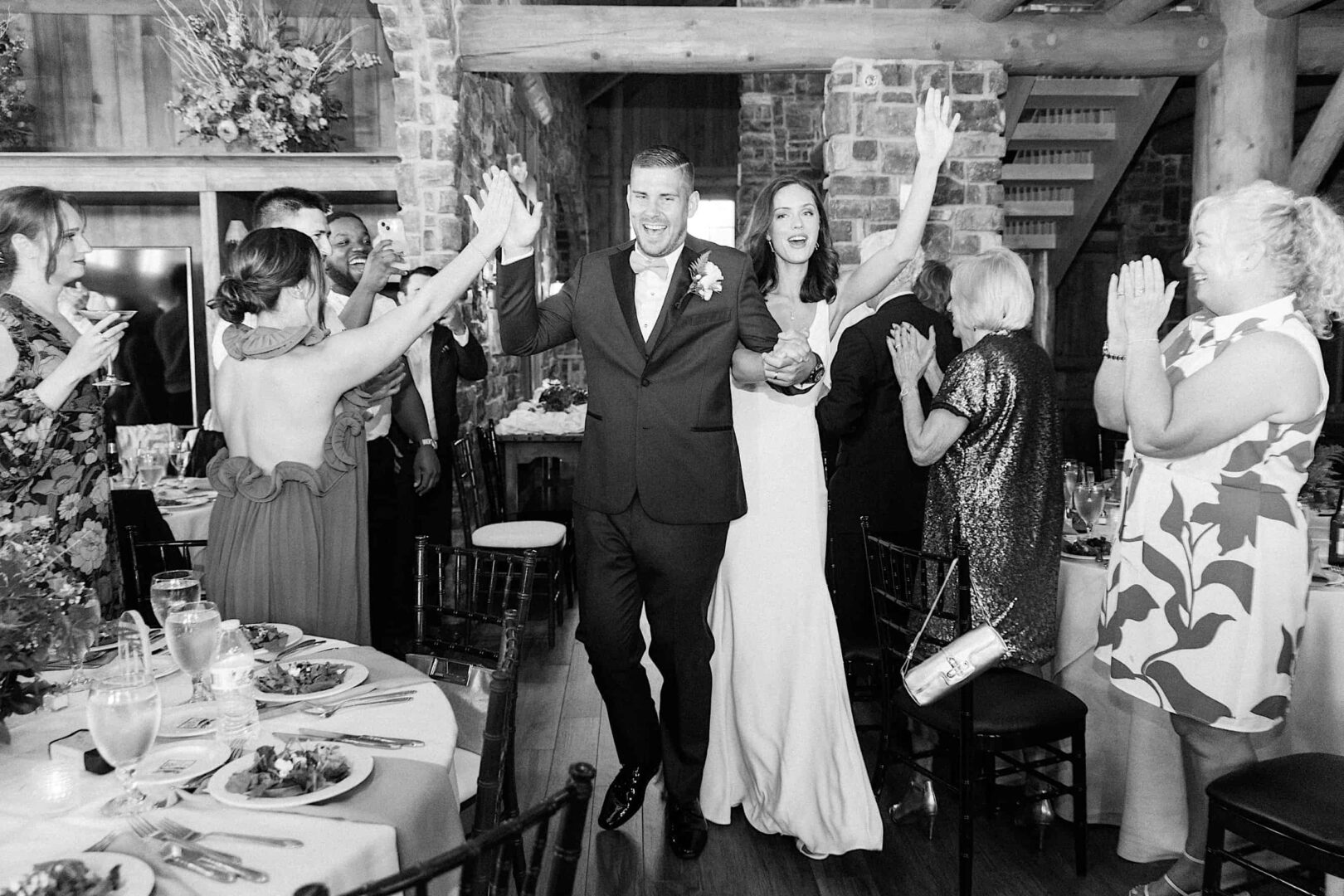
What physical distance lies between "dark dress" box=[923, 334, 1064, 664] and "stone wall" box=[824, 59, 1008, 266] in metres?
2.54

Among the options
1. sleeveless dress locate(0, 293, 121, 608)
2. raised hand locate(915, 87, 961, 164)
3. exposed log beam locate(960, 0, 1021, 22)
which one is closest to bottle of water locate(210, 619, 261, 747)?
sleeveless dress locate(0, 293, 121, 608)

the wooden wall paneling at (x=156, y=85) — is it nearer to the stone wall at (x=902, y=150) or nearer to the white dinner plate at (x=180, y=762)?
the stone wall at (x=902, y=150)

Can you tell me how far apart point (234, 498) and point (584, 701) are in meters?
1.93

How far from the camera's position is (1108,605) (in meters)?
2.26

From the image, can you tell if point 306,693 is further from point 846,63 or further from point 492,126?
point 492,126

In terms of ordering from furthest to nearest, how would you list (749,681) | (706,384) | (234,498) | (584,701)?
(584,701)
(749,681)
(706,384)
(234,498)

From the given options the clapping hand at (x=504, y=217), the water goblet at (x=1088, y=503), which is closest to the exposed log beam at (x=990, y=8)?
the water goblet at (x=1088, y=503)

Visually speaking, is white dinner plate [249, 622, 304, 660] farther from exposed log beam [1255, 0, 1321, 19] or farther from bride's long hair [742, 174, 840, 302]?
exposed log beam [1255, 0, 1321, 19]

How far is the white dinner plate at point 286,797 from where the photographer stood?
1.20 metres

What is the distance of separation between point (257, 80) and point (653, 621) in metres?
3.94

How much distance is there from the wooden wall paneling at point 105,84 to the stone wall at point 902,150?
3.98 m

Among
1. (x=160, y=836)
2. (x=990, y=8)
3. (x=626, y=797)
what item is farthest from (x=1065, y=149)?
(x=160, y=836)

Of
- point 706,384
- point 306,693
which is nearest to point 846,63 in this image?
point 706,384

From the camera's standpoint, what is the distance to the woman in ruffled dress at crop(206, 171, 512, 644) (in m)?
2.12
